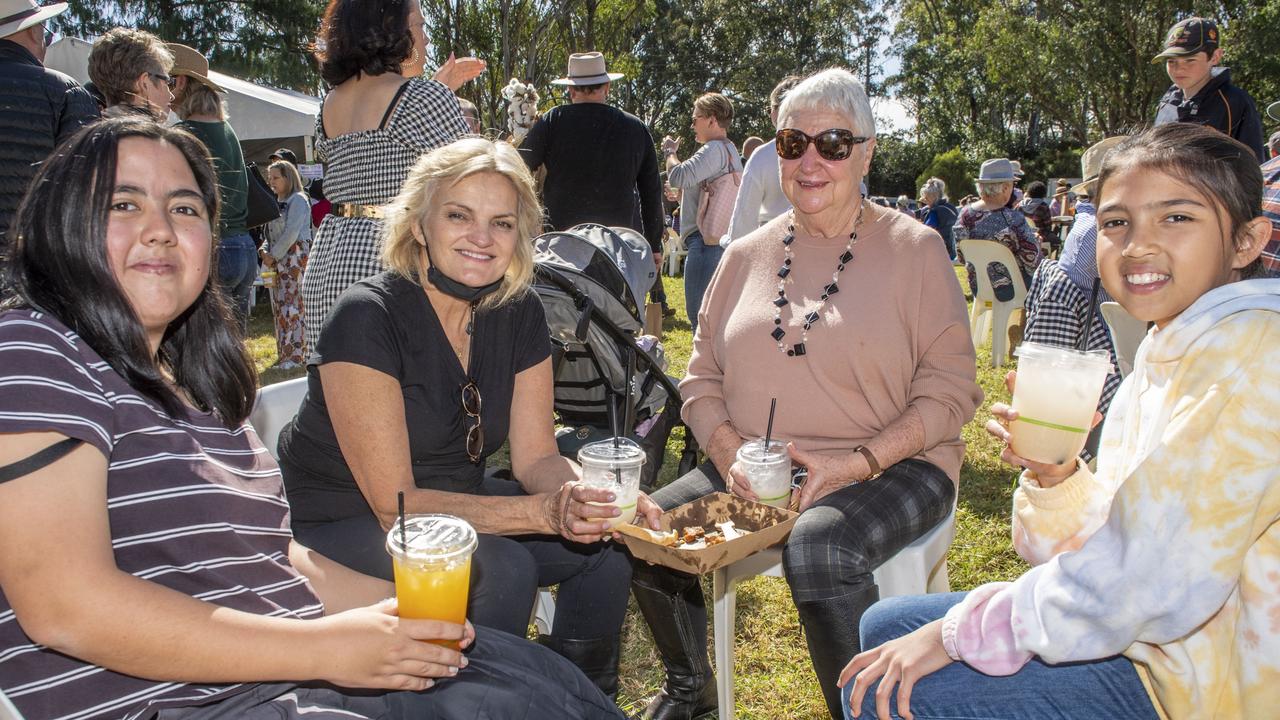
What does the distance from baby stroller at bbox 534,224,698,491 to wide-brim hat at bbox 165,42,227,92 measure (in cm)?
283

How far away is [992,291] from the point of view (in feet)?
25.0

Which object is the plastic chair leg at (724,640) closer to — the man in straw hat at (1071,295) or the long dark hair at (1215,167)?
the long dark hair at (1215,167)

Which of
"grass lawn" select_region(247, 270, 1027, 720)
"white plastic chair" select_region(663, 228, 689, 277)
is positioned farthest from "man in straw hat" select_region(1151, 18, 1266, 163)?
"white plastic chair" select_region(663, 228, 689, 277)

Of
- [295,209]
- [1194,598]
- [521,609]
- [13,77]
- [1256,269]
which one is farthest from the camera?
[295,209]

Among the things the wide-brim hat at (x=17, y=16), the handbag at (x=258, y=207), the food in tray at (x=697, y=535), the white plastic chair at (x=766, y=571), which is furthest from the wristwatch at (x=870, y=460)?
the handbag at (x=258, y=207)

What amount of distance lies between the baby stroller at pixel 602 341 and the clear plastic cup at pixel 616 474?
135 cm

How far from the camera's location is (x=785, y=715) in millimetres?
2824

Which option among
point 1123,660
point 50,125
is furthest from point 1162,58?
point 50,125

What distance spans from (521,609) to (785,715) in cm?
111

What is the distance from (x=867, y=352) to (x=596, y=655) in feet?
3.94

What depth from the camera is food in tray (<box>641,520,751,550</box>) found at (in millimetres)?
2197

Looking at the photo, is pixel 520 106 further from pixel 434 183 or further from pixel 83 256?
pixel 83 256

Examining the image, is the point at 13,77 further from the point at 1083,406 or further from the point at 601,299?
the point at 1083,406

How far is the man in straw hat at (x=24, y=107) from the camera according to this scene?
3.29m
